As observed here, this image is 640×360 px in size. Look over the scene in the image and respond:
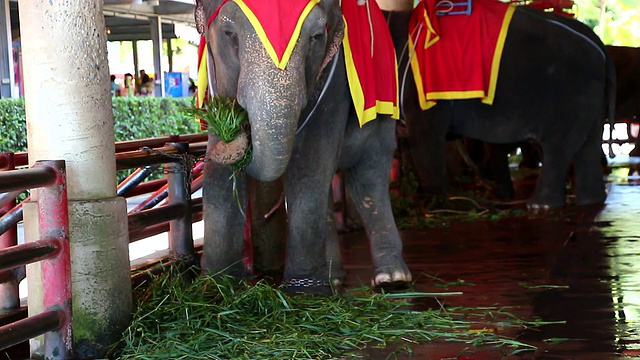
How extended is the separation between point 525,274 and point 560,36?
4036 mm

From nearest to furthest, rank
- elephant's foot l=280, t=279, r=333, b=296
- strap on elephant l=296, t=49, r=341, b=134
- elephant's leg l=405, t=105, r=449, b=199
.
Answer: elephant's foot l=280, t=279, r=333, b=296
strap on elephant l=296, t=49, r=341, b=134
elephant's leg l=405, t=105, r=449, b=199

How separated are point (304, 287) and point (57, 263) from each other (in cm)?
154

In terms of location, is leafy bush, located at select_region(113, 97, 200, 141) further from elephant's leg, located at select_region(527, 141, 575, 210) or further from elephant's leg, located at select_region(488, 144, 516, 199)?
elephant's leg, located at select_region(527, 141, 575, 210)

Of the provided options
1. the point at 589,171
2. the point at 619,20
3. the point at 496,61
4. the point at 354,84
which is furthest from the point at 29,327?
the point at 619,20

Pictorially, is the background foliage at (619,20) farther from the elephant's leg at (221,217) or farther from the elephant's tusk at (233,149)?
the elephant's tusk at (233,149)

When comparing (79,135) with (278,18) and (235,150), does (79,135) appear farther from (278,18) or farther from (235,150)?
(278,18)

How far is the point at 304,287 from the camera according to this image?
18.0 feet

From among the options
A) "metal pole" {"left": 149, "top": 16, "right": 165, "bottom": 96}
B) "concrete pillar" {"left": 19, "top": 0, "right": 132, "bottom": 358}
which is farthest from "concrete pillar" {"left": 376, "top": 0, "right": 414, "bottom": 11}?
"metal pole" {"left": 149, "top": 16, "right": 165, "bottom": 96}

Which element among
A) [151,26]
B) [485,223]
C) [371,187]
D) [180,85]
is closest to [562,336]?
[371,187]

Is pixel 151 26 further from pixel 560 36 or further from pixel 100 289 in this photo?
pixel 100 289

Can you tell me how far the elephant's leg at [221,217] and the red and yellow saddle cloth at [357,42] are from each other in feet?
2.23

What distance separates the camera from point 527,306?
549 centimetres

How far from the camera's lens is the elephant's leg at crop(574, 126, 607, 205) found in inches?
401

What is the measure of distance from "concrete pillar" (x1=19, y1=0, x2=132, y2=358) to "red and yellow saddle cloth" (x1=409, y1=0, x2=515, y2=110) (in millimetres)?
5136
